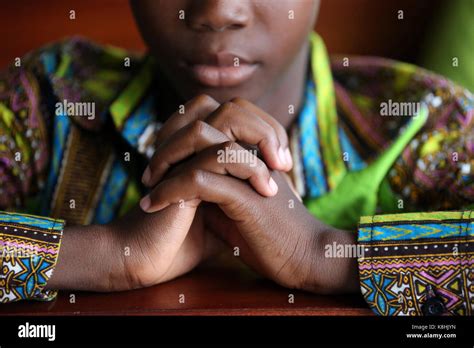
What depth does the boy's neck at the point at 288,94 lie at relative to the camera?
0.78 m

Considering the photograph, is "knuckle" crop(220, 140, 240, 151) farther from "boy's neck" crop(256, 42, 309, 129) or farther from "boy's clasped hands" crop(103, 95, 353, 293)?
"boy's neck" crop(256, 42, 309, 129)

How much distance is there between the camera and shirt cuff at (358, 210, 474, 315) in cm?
57

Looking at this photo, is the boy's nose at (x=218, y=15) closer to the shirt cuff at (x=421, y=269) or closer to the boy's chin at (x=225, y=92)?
the boy's chin at (x=225, y=92)

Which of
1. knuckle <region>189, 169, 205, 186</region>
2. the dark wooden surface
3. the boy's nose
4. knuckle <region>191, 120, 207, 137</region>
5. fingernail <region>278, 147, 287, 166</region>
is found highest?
the boy's nose

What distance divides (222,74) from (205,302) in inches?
9.6

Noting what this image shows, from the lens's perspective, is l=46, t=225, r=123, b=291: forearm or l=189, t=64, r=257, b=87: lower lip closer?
l=46, t=225, r=123, b=291: forearm

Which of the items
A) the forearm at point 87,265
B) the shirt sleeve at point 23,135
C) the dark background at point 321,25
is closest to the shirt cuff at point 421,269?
the forearm at point 87,265

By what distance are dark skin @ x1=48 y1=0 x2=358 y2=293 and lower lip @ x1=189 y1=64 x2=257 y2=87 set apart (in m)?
0.01

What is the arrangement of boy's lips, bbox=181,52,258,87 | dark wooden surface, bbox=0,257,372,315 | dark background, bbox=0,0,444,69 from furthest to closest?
dark background, bbox=0,0,444,69 → boy's lips, bbox=181,52,258,87 → dark wooden surface, bbox=0,257,372,315

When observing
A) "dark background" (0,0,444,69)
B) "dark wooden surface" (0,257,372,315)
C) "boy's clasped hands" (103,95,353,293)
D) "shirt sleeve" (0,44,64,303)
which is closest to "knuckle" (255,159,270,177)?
"boy's clasped hands" (103,95,353,293)

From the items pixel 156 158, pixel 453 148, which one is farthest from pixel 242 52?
pixel 453 148

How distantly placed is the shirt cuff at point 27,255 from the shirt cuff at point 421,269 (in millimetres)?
265
